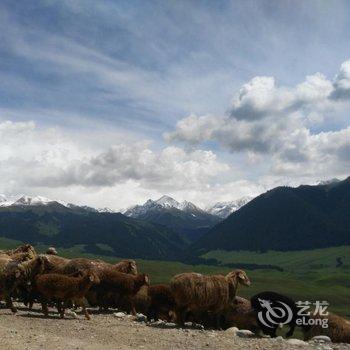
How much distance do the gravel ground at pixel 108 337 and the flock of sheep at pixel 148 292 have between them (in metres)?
1.35

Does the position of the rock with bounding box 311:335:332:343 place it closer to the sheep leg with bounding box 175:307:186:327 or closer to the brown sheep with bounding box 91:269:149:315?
the sheep leg with bounding box 175:307:186:327

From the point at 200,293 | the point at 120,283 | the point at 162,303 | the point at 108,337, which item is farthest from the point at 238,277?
the point at 108,337

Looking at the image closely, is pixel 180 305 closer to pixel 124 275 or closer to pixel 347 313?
pixel 124 275

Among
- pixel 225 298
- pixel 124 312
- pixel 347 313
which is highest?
pixel 225 298

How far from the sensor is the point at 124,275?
2322 centimetres

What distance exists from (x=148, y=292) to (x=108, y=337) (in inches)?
273

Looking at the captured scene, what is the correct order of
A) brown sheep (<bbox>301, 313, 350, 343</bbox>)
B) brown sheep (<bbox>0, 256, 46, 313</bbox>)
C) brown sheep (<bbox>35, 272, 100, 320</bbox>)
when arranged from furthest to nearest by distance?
brown sheep (<bbox>0, 256, 46, 313</bbox>), brown sheep (<bbox>301, 313, 350, 343</bbox>), brown sheep (<bbox>35, 272, 100, 320</bbox>)

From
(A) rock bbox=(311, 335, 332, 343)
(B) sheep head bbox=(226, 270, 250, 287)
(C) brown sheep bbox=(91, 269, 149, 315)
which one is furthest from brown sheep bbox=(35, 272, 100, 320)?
(A) rock bbox=(311, 335, 332, 343)

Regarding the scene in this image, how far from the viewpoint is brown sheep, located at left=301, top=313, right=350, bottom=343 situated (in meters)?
20.5

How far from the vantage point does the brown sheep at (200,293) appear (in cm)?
2011

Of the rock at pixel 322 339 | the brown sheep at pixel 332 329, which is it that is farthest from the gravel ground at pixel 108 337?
the brown sheep at pixel 332 329

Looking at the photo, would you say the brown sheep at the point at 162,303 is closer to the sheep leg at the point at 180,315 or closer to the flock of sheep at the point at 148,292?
the flock of sheep at the point at 148,292

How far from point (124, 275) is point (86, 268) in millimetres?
1939

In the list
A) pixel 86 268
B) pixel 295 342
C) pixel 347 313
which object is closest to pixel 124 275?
pixel 86 268
